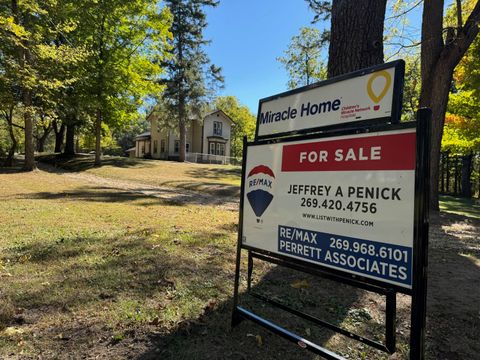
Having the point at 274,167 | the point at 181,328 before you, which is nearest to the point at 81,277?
the point at 181,328

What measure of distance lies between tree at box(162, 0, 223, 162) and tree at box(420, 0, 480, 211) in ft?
78.1

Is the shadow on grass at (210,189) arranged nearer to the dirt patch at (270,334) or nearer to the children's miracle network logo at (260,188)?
the dirt patch at (270,334)

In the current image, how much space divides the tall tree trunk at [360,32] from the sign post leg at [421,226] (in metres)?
3.18

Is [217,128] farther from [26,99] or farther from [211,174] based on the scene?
[26,99]

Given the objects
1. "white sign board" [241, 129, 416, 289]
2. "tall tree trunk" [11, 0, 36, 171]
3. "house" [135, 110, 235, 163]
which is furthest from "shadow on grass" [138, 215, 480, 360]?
"house" [135, 110, 235, 163]

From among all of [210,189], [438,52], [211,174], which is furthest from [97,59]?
[438,52]

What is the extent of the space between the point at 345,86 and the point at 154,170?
75.3 feet

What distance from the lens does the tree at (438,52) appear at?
9875 mm

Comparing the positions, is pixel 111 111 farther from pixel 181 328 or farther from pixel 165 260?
pixel 181 328

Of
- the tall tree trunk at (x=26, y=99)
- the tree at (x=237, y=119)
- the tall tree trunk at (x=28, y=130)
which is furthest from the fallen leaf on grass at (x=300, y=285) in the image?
the tree at (x=237, y=119)

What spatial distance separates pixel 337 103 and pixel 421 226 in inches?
43.7

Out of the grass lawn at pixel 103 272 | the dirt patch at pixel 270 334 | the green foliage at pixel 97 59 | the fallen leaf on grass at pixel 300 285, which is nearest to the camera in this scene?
the dirt patch at pixel 270 334

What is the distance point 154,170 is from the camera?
2456cm

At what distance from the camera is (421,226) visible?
1.98 metres
